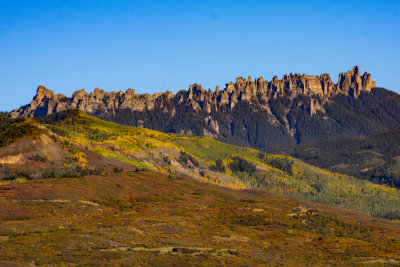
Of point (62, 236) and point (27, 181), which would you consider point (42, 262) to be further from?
point (27, 181)

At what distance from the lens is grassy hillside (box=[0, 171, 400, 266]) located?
107188 mm

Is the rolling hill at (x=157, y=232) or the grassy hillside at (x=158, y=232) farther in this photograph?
the rolling hill at (x=157, y=232)

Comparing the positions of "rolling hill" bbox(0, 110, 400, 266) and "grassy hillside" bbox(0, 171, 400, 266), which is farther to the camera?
"rolling hill" bbox(0, 110, 400, 266)

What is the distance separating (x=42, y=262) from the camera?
317 ft

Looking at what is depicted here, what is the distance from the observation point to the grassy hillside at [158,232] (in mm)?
107188

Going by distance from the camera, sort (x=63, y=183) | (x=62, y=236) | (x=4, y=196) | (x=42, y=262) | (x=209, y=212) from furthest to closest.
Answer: (x=63, y=183)
(x=209, y=212)
(x=4, y=196)
(x=62, y=236)
(x=42, y=262)

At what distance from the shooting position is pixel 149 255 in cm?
10875

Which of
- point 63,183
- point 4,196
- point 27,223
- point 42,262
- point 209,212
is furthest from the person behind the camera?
point 63,183

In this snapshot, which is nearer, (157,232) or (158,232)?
(157,232)

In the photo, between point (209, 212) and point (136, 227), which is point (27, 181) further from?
point (136, 227)

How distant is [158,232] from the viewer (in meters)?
133

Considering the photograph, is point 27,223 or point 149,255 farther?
point 27,223

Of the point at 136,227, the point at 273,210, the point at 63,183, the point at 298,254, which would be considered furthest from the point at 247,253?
the point at 63,183

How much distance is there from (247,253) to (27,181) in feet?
322
